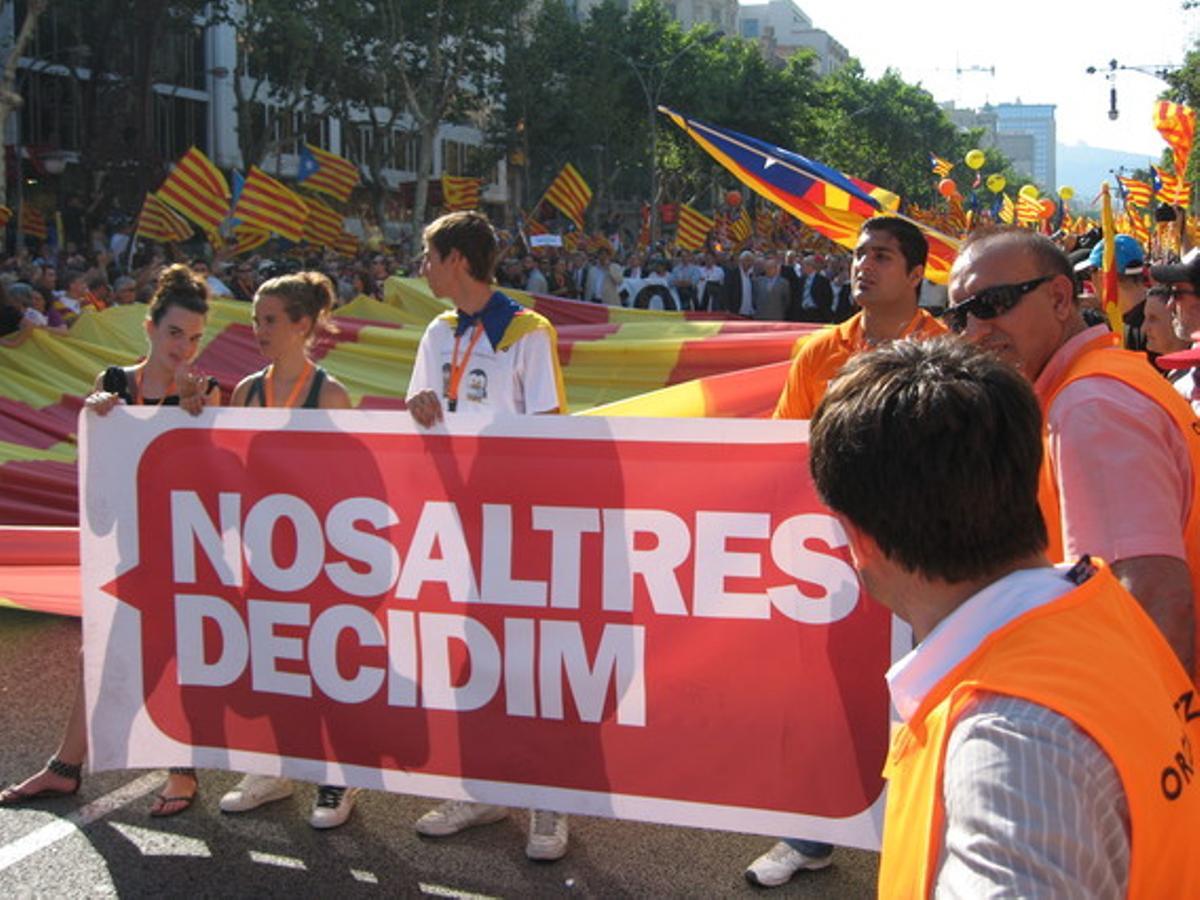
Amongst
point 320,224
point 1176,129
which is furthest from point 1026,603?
point 320,224

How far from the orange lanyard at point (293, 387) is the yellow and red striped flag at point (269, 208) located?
15.9 metres

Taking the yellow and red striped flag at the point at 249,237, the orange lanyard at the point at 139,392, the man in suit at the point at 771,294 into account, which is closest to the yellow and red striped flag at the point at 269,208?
the yellow and red striped flag at the point at 249,237

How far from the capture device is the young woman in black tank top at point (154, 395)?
174 inches

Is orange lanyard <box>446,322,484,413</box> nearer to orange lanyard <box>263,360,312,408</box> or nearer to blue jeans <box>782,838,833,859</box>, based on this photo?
orange lanyard <box>263,360,312,408</box>

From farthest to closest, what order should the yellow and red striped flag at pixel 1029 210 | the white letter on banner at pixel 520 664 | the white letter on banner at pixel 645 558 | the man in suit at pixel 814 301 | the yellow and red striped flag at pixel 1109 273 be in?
the yellow and red striped flag at pixel 1029 210, the man in suit at pixel 814 301, the yellow and red striped flag at pixel 1109 273, the white letter on banner at pixel 520 664, the white letter on banner at pixel 645 558

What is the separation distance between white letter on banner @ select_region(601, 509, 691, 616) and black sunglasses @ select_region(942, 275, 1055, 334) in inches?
45.7

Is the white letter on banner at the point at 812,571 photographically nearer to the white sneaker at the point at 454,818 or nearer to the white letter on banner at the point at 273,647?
the white sneaker at the point at 454,818

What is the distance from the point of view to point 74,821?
436cm

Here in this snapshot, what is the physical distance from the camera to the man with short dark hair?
1.26m

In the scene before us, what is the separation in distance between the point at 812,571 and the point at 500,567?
33.1 inches

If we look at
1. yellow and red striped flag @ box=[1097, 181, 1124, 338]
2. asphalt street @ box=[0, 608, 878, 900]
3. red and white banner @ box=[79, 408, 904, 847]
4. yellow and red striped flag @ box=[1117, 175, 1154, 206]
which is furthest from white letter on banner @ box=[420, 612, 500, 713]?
yellow and red striped flag @ box=[1117, 175, 1154, 206]

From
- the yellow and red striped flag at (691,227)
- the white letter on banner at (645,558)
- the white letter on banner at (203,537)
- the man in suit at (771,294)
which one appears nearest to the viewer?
the white letter on banner at (645,558)

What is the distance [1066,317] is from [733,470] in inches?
45.3

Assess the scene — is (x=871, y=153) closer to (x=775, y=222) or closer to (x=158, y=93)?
(x=775, y=222)
